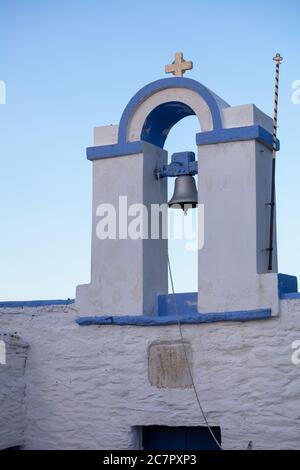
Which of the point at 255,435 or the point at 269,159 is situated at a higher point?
the point at 269,159

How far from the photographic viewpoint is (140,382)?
8547mm

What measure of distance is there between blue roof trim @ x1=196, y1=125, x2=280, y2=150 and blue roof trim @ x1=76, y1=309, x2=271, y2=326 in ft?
5.48

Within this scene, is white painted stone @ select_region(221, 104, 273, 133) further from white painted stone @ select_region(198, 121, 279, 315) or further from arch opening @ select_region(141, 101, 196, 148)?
arch opening @ select_region(141, 101, 196, 148)

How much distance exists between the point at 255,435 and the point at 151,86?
359 cm

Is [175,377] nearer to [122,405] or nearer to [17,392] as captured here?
[122,405]

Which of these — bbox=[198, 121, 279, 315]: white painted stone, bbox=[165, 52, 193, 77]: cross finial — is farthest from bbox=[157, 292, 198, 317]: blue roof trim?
bbox=[165, 52, 193, 77]: cross finial

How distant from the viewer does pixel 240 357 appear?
8.10 metres

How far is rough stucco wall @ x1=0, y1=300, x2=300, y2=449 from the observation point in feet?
25.9

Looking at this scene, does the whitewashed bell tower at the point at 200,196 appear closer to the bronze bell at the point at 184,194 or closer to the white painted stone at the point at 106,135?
the white painted stone at the point at 106,135

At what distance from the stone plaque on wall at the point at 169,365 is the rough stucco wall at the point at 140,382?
59 mm

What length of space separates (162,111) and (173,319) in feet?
7.14

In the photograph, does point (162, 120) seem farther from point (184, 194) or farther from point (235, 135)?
point (235, 135)
